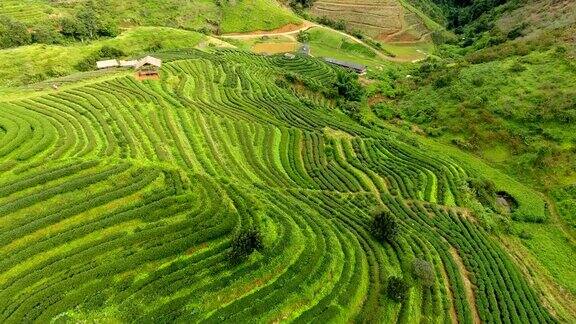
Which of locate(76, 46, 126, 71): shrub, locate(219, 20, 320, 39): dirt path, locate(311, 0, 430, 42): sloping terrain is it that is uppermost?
locate(311, 0, 430, 42): sloping terrain

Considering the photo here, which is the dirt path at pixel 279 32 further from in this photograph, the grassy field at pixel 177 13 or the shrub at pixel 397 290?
the shrub at pixel 397 290

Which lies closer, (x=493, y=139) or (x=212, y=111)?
(x=212, y=111)

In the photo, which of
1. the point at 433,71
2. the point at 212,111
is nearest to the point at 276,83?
the point at 212,111

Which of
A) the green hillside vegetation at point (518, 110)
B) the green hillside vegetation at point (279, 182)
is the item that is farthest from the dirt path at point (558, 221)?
the green hillside vegetation at point (279, 182)

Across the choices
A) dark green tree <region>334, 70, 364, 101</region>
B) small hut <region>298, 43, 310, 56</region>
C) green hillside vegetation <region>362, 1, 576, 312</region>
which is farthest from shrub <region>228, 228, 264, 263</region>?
small hut <region>298, 43, 310, 56</region>

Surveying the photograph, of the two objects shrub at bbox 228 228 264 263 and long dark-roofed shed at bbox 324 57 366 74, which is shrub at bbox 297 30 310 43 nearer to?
long dark-roofed shed at bbox 324 57 366 74

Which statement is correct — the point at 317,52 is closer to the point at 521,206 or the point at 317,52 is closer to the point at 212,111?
the point at 212,111

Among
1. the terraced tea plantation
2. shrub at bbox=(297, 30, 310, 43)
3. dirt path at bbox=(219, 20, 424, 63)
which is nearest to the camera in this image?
the terraced tea plantation
